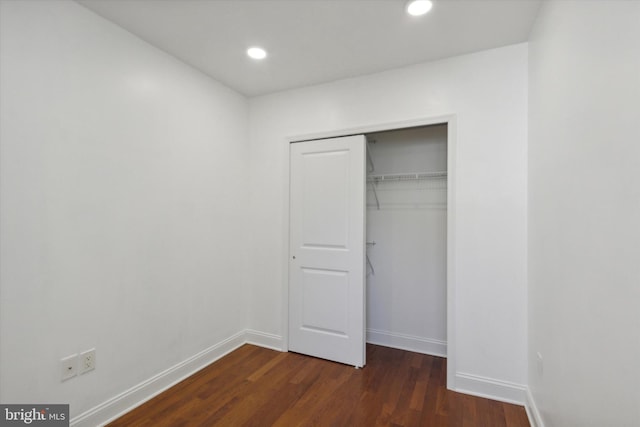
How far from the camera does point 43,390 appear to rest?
1645 millimetres

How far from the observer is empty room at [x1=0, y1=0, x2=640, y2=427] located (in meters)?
1.30

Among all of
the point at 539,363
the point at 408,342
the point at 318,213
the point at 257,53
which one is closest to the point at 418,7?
the point at 257,53

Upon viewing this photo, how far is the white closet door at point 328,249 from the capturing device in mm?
2709

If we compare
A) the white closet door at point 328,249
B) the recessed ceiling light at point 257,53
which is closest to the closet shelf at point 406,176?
the white closet door at point 328,249

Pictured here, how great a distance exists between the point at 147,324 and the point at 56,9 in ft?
6.69

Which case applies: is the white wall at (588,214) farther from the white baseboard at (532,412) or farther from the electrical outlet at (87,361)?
the electrical outlet at (87,361)

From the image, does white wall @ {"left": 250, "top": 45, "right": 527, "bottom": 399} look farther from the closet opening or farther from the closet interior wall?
the closet interior wall

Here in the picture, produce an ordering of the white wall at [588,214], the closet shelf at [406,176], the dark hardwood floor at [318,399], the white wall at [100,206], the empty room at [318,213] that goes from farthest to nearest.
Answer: the closet shelf at [406,176] → the dark hardwood floor at [318,399] → the white wall at [100,206] → the empty room at [318,213] → the white wall at [588,214]

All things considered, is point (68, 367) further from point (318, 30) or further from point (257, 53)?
point (318, 30)

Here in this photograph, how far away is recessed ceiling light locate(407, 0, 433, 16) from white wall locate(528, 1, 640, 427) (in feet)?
2.10


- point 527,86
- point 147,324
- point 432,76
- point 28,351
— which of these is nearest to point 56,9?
point 28,351

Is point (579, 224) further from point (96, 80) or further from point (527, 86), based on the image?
point (96, 80)

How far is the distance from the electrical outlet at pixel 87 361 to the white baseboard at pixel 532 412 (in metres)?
2.70

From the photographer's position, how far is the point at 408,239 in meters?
3.09
